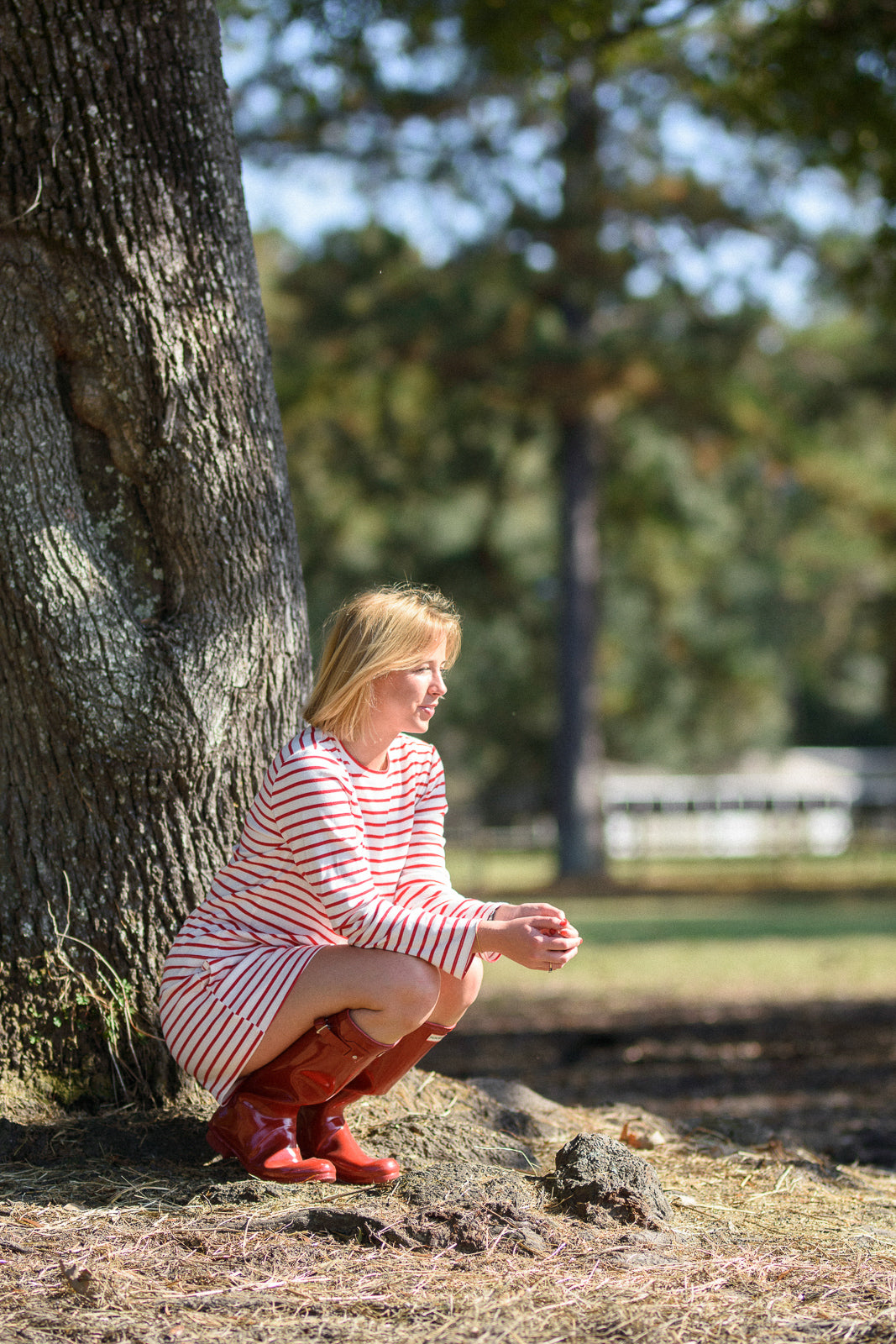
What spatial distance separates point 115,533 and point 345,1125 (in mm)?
1538

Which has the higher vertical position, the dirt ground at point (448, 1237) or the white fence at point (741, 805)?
the dirt ground at point (448, 1237)

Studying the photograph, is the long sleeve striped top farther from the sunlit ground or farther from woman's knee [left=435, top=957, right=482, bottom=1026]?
the sunlit ground

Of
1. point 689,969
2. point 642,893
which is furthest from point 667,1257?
point 642,893

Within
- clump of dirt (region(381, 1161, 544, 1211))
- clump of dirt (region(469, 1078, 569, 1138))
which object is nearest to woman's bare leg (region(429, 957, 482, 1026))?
clump of dirt (region(381, 1161, 544, 1211))

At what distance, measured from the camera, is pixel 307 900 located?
2.90 m

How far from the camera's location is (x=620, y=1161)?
285 centimetres

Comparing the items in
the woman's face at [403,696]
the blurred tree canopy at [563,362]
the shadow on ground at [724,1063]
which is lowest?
the shadow on ground at [724,1063]

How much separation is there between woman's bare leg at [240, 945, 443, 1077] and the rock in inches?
18.6

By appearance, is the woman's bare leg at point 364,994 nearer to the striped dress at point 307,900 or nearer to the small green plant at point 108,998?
the striped dress at point 307,900

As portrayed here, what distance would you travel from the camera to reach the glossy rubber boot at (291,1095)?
2754 mm

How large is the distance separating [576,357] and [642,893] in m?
7.53

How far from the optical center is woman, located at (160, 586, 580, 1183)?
268cm

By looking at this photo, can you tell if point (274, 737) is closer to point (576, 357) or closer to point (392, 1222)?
point (392, 1222)

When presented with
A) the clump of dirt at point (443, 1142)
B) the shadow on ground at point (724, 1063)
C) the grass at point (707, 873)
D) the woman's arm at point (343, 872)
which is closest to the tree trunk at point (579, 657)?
the grass at point (707, 873)
